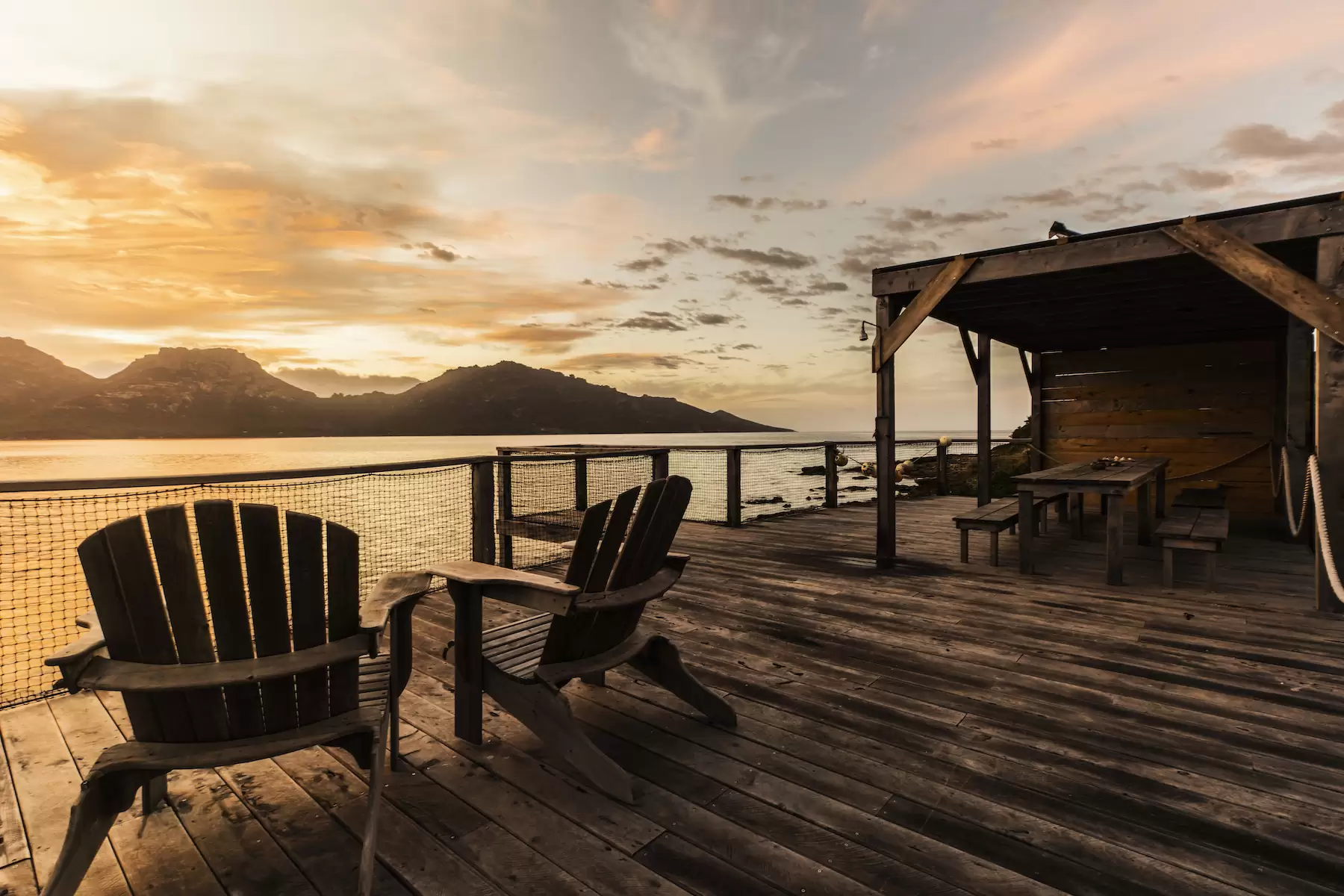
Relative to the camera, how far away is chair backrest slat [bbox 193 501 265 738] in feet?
4.66

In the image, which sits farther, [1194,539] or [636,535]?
[1194,539]

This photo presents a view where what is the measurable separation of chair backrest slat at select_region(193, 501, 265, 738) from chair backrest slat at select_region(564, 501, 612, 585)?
0.85 metres

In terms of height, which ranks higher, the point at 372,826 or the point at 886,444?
the point at 886,444

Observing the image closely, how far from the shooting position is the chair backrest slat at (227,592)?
1.42m

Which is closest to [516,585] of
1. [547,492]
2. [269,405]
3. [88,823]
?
[88,823]

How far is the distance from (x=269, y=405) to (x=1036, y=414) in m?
99.8

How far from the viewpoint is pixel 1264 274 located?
380 cm

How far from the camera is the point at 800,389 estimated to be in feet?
100

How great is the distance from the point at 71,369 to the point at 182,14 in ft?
346

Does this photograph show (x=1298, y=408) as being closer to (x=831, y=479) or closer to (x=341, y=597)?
(x=831, y=479)

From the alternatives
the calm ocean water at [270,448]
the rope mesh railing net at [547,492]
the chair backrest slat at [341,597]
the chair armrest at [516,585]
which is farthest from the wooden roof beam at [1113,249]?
the calm ocean water at [270,448]

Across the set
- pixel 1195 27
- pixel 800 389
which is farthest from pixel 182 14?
pixel 800 389

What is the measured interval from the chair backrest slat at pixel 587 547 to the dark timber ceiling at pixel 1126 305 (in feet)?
14.1

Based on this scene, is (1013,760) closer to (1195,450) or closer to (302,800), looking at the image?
(302,800)
